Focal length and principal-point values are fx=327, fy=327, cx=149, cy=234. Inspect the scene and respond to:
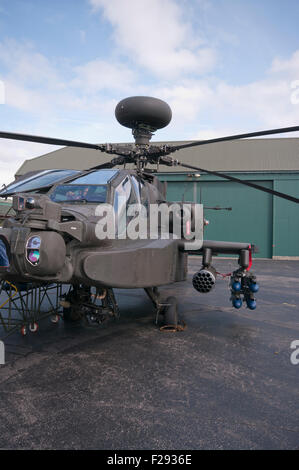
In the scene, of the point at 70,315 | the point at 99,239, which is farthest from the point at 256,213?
the point at 99,239

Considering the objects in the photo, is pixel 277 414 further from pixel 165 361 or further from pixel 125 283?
pixel 125 283

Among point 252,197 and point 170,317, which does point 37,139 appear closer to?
point 170,317

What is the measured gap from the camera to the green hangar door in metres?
22.5

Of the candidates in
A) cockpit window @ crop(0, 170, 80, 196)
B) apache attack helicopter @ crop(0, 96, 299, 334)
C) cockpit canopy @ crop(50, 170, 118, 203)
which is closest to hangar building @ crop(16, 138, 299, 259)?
apache attack helicopter @ crop(0, 96, 299, 334)

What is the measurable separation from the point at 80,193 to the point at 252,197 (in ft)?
63.9

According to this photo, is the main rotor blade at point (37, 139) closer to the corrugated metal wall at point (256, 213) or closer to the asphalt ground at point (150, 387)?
the asphalt ground at point (150, 387)

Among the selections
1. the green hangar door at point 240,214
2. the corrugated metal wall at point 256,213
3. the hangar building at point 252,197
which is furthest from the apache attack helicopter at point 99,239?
the green hangar door at point 240,214

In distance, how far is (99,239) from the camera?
4172 mm

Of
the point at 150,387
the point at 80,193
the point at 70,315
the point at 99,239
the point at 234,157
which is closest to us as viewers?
the point at 150,387

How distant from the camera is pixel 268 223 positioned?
73.9 ft

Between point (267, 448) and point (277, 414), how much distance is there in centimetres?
59

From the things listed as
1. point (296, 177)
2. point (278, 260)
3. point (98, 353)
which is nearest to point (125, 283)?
point (98, 353)

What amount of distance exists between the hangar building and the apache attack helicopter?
48.8 ft

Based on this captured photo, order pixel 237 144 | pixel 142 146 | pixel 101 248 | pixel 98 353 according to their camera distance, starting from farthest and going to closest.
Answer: pixel 237 144, pixel 142 146, pixel 98 353, pixel 101 248
